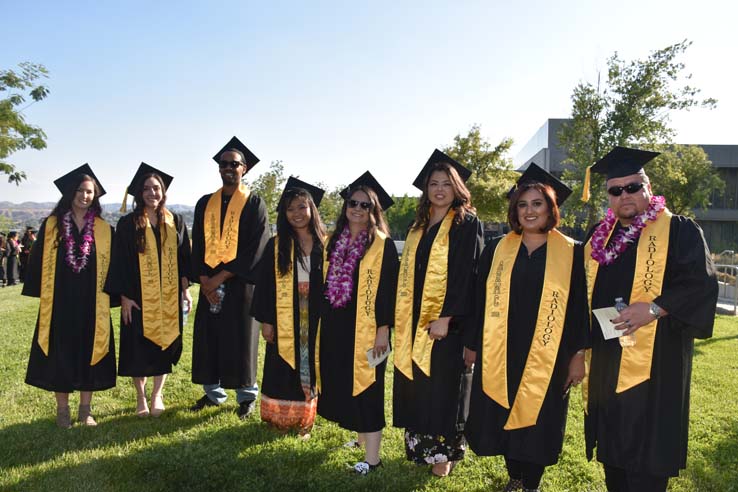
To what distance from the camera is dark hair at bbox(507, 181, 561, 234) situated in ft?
10.7

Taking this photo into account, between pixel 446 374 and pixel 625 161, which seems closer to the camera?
pixel 625 161

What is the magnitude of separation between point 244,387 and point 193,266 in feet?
4.17

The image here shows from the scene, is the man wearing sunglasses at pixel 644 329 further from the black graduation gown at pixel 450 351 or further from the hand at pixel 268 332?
the hand at pixel 268 332

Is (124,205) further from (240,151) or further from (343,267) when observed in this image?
(343,267)

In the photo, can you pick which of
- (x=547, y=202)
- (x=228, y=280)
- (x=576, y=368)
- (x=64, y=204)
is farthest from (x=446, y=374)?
(x=64, y=204)

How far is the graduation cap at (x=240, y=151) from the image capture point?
5.02 meters

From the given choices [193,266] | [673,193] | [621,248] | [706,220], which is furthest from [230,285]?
[706,220]

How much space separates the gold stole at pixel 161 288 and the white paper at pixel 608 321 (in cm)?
373

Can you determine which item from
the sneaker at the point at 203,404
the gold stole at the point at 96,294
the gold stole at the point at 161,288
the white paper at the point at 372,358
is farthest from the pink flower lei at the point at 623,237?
the gold stole at the point at 96,294

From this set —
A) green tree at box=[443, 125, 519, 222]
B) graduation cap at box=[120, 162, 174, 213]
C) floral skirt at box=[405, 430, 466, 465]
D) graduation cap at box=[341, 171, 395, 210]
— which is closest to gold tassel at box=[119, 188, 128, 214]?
graduation cap at box=[120, 162, 174, 213]

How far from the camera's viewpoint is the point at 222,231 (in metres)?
4.95

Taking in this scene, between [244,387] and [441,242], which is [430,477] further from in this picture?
[244,387]

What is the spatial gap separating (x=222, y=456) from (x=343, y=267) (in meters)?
1.73

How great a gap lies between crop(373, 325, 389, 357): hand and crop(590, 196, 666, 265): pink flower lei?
1523 millimetres
